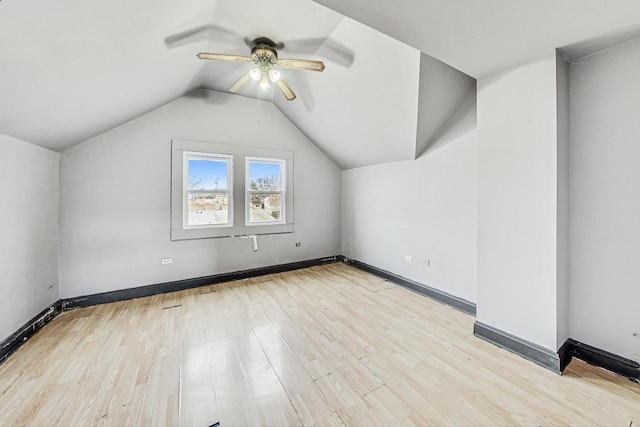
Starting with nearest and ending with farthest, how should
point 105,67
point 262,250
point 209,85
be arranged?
1. point 105,67
2. point 209,85
3. point 262,250

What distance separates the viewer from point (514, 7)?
1340 mm

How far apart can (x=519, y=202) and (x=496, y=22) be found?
1345 millimetres

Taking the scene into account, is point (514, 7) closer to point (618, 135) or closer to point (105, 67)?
point (618, 135)

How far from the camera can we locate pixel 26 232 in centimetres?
235

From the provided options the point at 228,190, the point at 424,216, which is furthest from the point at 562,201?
the point at 228,190

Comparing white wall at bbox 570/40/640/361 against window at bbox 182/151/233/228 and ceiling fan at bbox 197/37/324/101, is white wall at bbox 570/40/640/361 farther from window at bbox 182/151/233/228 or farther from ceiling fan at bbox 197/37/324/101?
window at bbox 182/151/233/228

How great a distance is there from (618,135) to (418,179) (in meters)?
1.90

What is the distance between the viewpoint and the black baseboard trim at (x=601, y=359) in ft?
5.58

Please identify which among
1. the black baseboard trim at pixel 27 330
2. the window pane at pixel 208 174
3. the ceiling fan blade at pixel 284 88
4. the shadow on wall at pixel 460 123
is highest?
the ceiling fan blade at pixel 284 88

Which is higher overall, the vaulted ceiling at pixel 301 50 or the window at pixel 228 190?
the vaulted ceiling at pixel 301 50

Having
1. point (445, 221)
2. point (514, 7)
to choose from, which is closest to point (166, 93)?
point (514, 7)

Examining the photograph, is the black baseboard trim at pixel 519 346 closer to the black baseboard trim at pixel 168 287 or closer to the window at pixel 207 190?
the black baseboard trim at pixel 168 287

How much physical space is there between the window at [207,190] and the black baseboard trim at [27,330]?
168 centimetres

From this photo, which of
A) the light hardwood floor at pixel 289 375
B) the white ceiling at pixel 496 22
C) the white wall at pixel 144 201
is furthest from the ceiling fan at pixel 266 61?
the light hardwood floor at pixel 289 375
